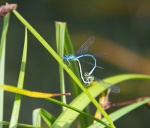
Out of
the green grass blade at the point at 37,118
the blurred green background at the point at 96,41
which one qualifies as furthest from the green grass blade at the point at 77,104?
the blurred green background at the point at 96,41

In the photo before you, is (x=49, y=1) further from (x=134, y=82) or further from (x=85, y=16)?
(x=134, y=82)

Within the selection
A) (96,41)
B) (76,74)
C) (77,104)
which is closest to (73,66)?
(76,74)

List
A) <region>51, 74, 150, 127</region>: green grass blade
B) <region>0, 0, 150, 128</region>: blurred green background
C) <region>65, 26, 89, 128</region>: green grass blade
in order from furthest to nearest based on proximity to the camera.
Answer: <region>0, 0, 150, 128</region>: blurred green background → <region>65, 26, 89, 128</region>: green grass blade → <region>51, 74, 150, 127</region>: green grass blade

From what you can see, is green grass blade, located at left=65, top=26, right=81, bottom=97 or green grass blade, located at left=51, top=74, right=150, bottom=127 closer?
green grass blade, located at left=51, top=74, right=150, bottom=127

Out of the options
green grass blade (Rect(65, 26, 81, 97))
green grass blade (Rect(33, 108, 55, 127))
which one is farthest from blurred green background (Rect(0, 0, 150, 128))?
green grass blade (Rect(33, 108, 55, 127))

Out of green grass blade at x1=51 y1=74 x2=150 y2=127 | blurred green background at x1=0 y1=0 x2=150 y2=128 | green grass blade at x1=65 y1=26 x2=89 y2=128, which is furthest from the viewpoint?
blurred green background at x1=0 y1=0 x2=150 y2=128

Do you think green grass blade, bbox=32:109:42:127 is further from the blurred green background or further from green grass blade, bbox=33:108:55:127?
the blurred green background

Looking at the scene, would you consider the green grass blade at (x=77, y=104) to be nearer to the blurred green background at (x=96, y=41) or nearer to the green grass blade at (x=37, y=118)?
the green grass blade at (x=37, y=118)

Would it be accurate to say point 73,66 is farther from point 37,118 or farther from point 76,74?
point 37,118
